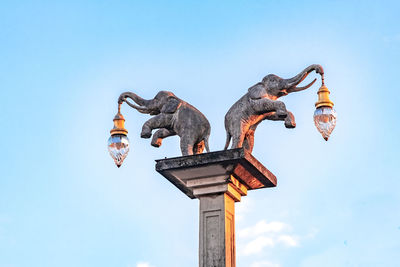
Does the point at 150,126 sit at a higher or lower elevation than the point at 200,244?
higher

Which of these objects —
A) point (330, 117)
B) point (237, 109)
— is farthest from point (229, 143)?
point (330, 117)

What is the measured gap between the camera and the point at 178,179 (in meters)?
14.7

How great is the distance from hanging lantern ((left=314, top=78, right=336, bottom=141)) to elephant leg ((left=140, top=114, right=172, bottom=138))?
2.46 metres

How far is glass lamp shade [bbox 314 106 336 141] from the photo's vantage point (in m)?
14.2

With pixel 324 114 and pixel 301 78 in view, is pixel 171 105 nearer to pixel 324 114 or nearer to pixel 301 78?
pixel 301 78

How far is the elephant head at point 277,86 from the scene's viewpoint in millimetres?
14891

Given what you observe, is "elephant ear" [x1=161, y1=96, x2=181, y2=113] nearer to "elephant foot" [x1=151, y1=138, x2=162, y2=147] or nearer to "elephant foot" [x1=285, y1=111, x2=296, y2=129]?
"elephant foot" [x1=151, y1=138, x2=162, y2=147]

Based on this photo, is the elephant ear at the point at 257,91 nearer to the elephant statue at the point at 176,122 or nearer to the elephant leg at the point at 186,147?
the elephant statue at the point at 176,122

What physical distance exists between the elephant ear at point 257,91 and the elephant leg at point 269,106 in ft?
0.26

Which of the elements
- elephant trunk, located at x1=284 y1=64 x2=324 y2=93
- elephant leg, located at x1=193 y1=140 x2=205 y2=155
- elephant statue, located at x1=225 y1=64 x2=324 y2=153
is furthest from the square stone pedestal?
elephant trunk, located at x1=284 y1=64 x2=324 y2=93

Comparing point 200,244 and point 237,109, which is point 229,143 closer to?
point 237,109

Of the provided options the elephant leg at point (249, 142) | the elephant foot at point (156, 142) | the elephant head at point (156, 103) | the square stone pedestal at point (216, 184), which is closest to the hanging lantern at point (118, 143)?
the elephant foot at point (156, 142)

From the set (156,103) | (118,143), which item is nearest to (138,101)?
(156,103)

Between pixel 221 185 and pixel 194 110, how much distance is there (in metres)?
1.47
